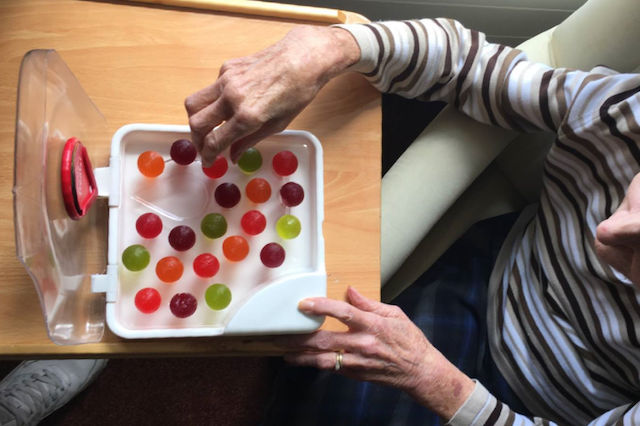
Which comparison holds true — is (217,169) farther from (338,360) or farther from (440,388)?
(440,388)

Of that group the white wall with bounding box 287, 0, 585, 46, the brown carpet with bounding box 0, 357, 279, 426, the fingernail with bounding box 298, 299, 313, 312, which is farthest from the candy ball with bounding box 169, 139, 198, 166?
the brown carpet with bounding box 0, 357, 279, 426

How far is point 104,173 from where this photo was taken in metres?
0.61

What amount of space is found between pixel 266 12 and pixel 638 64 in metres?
0.53

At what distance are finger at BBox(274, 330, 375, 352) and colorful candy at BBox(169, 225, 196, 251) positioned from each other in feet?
0.52

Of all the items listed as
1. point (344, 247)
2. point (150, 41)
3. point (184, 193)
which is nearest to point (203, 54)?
point (150, 41)

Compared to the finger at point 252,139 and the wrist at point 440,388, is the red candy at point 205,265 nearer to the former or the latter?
the finger at point 252,139

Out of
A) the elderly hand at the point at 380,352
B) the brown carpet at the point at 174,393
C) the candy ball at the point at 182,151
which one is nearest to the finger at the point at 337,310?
the elderly hand at the point at 380,352

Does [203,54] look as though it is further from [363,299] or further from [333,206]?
[363,299]

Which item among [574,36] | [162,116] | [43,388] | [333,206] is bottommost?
[43,388]

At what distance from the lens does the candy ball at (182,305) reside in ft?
1.97

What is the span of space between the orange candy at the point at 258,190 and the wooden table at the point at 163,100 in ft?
0.26

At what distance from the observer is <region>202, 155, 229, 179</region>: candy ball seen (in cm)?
64

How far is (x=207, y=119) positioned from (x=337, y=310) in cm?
27

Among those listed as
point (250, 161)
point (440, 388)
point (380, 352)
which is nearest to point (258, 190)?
point (250, 161)
